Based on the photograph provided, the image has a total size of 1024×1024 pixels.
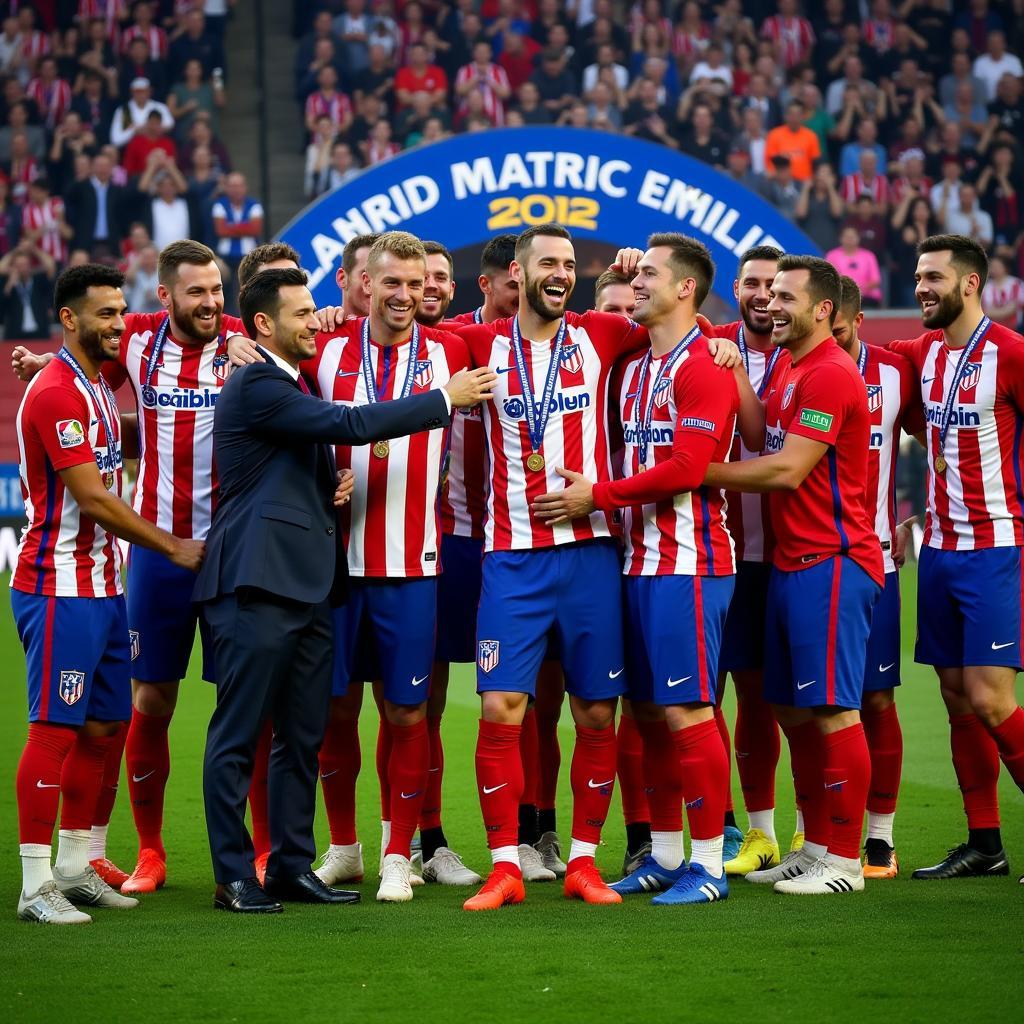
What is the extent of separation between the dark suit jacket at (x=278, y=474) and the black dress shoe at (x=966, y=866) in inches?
93.2

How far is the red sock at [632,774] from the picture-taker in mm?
6215

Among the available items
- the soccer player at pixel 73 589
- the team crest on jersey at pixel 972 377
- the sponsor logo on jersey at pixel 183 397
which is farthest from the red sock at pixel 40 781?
the team crest on jersey at pixel 972 377

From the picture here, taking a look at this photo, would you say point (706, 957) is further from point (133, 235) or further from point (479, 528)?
point (133, 235)

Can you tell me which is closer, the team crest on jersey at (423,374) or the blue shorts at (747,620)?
the team crest on jersey at (423,374)

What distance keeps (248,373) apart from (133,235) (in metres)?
12.3

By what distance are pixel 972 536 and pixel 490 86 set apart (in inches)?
530

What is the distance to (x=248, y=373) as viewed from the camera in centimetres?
538

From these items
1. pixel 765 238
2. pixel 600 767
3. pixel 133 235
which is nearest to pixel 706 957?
pixel 600 767

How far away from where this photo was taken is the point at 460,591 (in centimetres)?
622

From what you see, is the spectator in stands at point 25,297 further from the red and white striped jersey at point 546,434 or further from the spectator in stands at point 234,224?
the red and white striped jersey at point 546,434

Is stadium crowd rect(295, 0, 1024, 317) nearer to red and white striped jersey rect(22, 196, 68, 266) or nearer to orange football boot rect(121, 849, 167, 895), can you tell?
red and white striped jersey rect(22, 196, 68, 266)

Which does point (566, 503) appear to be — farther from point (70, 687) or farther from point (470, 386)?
point (70, 687)

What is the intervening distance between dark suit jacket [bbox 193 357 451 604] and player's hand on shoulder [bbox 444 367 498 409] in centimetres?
8

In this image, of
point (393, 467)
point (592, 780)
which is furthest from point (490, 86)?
point (592, 780)
